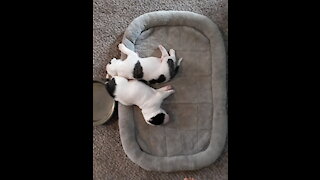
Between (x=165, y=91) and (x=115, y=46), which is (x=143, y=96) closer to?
(x=165, y=91)

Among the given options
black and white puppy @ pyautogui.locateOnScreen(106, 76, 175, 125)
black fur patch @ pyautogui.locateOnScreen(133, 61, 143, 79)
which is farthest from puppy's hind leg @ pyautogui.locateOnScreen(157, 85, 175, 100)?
black fur patch @ pyautogui.locateOnScreen(133, 61, 143, 79)

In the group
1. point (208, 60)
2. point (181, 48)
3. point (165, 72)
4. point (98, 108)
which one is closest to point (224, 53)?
point (208, 60)

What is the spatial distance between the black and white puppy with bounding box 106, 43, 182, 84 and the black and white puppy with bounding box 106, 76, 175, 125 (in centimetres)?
4

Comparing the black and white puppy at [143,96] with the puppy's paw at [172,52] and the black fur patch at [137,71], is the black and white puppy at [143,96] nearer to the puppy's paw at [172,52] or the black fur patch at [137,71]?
the black fur patch at [137,71]

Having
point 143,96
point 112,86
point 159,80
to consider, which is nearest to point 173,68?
point 159,80

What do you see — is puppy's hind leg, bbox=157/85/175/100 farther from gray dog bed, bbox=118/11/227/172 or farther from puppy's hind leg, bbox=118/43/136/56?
puppy's hind leg, bbox=118/43/136/56

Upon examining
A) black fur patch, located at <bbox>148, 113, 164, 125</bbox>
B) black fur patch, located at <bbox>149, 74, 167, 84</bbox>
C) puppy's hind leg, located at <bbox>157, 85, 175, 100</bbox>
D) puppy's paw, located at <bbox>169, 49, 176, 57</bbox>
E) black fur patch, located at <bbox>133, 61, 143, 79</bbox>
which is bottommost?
black fur patch, located at <bbox>148, 113, 164, 125</bbox>

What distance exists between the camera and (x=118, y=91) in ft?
4.48

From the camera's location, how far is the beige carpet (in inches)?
62.6

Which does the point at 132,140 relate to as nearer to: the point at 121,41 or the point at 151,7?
the point at 121,41

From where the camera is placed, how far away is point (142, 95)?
1399mm

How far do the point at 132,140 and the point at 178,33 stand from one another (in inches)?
23.2

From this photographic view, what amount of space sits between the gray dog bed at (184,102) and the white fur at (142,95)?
2.8 inches

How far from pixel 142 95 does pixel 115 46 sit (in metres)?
0.36
